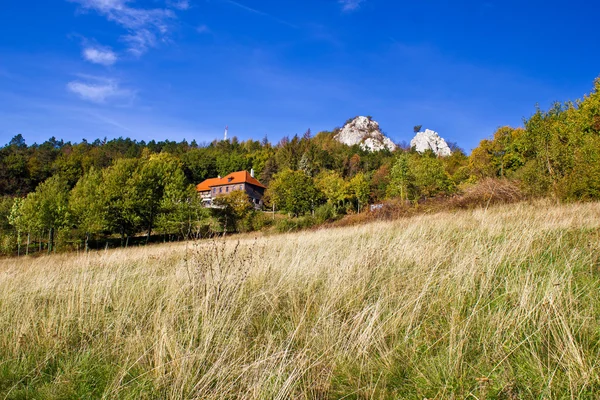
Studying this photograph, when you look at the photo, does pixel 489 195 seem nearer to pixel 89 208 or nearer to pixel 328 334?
pixel 328 334

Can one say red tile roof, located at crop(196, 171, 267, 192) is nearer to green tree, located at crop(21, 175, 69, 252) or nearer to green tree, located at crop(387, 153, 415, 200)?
green tree, located at crop(21, 175, 69, 252)

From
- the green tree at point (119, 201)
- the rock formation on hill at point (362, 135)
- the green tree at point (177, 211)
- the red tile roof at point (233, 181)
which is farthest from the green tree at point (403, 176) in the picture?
the rock formation on hill at point (362, 135)

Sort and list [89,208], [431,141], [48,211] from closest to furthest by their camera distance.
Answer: [89,208] → [48,211] → [431,141]

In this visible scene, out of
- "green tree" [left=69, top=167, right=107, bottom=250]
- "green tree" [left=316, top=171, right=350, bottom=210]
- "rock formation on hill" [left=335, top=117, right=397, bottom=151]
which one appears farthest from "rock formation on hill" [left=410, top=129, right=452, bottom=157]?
"green tree" [left=69, top=167, right=107, bottom=250]

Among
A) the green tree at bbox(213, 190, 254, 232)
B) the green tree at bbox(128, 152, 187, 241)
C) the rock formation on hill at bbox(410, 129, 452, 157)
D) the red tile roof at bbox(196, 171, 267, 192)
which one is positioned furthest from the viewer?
the rock formation on hill at bbox(410, 129, 452, 157)

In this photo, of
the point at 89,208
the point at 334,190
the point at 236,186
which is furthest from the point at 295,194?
the point at 236,186

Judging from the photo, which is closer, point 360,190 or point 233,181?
point 360,190

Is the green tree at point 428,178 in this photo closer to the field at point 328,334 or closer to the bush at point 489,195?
the bush at point 489,195

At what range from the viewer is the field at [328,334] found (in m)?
1.98

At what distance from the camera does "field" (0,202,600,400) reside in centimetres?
198

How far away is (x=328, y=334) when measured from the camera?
2.52 meters

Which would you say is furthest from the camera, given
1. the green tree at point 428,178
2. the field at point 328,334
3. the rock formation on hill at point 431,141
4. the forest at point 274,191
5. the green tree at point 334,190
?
the rock formation on hill at point 431,141

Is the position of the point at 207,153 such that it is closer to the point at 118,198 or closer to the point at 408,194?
the point at 118,198

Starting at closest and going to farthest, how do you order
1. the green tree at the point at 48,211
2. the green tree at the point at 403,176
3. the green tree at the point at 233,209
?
1. the green tree at the point at 48,211
2. the green tree at the point at 403,176
3. the green tree at the point at 233,209
